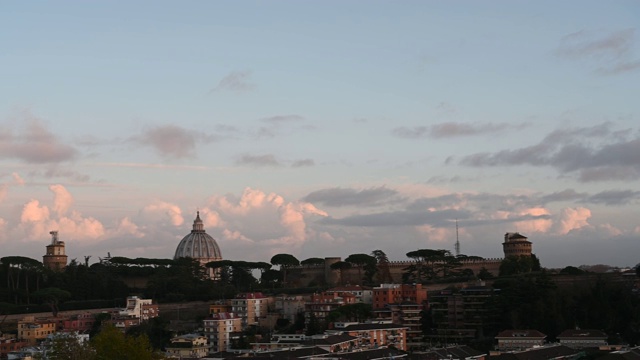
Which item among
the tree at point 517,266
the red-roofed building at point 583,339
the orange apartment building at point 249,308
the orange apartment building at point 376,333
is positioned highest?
the tree at point 517,266

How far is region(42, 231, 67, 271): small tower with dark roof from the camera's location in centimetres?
6931

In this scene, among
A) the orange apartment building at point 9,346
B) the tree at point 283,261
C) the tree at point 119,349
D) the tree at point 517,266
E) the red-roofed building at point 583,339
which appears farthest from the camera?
the tree at point 283,261

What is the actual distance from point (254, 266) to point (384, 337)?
21.2m

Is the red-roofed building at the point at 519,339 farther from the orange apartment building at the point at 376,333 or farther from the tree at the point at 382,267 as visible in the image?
the tree at the point at 382,267

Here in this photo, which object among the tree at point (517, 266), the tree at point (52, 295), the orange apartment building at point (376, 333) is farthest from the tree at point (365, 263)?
the tree at point (52, 295)

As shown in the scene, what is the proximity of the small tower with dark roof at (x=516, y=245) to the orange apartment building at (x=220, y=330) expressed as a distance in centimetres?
2105

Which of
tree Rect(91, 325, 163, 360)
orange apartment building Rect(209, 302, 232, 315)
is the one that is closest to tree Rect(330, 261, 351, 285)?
orange apartment building Rect(209, 302, 232, 315)

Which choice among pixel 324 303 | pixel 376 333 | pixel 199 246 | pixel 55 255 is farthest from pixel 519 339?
pixel 199 246

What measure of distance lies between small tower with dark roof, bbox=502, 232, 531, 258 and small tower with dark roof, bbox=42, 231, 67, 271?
28747mm

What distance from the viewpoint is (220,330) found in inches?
1886

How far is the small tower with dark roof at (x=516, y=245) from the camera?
63.4m

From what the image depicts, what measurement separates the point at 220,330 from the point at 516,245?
22909 mm

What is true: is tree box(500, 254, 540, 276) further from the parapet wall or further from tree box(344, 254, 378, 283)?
tree box(344, 254, 378, 283)

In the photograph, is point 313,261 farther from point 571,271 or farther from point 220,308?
point 571,271
